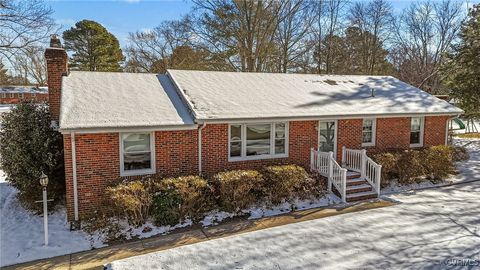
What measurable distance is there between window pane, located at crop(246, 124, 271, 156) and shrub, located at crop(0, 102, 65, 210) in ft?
18.6

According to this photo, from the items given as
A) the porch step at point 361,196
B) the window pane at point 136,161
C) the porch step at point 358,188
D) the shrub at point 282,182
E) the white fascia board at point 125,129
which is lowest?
the porch step at point 361,196

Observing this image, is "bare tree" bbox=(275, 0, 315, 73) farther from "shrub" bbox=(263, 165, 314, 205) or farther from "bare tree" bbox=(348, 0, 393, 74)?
"shrub" bbox=(263, 165, 314, 205)

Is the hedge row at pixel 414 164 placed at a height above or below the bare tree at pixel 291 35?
below

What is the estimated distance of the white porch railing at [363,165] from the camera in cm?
1050

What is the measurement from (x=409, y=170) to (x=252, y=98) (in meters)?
6.21

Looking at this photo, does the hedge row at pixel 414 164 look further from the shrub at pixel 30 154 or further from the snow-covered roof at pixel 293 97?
the shrub at pixel 30 154

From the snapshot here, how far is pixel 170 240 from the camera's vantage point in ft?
24.3

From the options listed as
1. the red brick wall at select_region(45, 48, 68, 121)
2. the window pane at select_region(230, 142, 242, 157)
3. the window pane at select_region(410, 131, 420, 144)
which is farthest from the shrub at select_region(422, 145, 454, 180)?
the red brick wall at select_region(45, 48, 68, 121)

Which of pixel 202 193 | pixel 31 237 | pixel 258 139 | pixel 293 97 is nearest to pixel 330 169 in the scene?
pixel 258 139

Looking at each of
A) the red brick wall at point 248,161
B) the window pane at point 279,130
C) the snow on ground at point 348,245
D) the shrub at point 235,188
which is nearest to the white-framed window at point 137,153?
the red brick wall at point 248,161

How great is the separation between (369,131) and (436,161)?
8.68 feet

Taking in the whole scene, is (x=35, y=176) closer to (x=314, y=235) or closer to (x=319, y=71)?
(x=314, y=235)

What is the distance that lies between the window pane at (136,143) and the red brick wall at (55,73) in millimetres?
3070

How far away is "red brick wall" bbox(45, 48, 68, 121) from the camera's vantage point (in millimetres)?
10367
